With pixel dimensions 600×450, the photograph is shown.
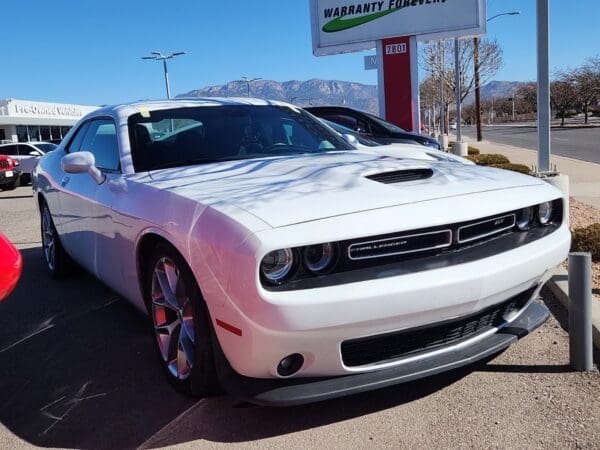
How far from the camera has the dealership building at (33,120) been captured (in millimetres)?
49000

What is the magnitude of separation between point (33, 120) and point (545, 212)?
54.7m

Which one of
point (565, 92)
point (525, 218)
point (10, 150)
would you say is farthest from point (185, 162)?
point (565, 92)

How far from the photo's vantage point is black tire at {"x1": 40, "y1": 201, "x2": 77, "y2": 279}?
5.58 m

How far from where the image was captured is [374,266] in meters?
2.57

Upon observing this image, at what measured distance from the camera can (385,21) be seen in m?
16.8

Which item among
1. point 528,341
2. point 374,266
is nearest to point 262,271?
point 374,266

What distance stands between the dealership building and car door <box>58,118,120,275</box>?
42238mm

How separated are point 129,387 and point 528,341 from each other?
2.39 m

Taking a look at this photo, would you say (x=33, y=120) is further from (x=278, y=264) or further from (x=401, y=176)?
(x=278, y=264)

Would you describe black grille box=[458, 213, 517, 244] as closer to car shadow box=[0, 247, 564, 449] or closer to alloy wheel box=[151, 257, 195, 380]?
car shadow box=[0, 247, 564, 449]

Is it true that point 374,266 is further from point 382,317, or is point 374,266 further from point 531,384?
point 531,384

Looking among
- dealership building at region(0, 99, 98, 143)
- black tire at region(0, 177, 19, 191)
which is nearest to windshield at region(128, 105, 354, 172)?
black tire at region(0, 177, 19, 191)

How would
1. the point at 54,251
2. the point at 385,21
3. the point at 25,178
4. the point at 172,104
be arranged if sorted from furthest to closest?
the point at 25,178 < the point at 385,21 < the point at 54,251 < the point at 172,104

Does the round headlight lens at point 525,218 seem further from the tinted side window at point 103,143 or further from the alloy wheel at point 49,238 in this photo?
the alloy wheel at point 49,238
